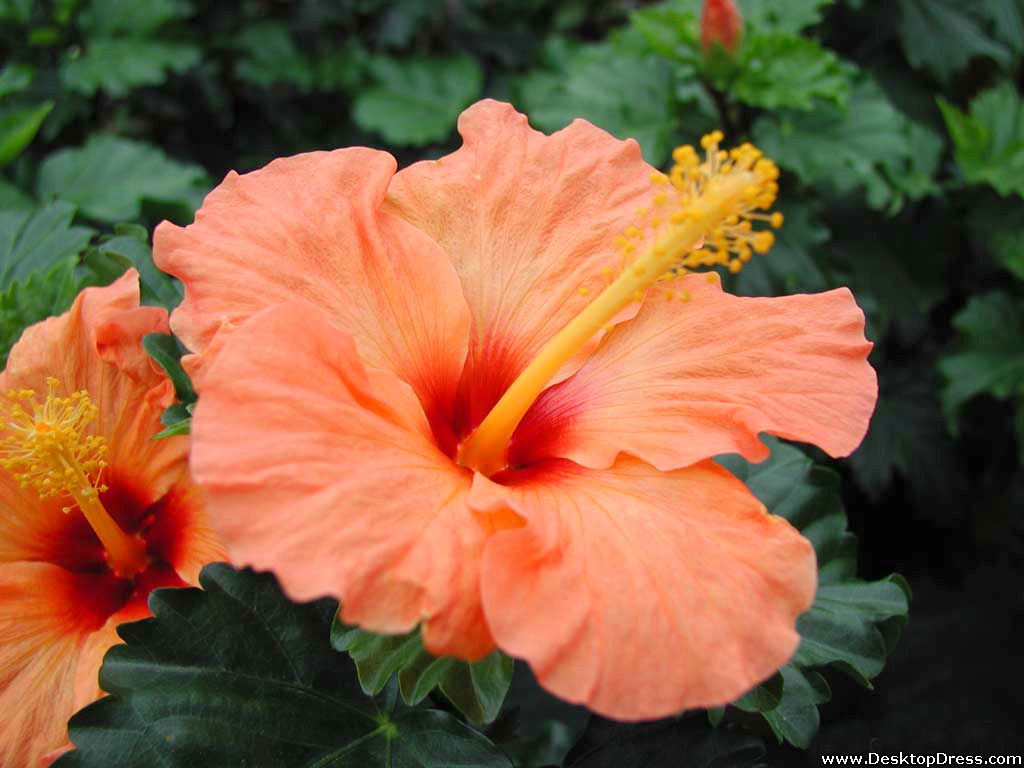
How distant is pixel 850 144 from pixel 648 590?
59.5 inches

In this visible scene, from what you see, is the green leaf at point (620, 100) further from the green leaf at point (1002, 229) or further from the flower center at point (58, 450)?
the flower center at point (58, 450)

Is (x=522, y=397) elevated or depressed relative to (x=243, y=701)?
elevated

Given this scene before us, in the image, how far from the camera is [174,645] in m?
0.99

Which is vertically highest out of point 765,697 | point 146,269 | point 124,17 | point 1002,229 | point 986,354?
point 146,269

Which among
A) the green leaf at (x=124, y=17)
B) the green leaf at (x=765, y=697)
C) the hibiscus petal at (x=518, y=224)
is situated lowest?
the green leaf at (x=765, y=697)

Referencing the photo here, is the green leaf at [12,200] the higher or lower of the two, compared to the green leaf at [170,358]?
lower

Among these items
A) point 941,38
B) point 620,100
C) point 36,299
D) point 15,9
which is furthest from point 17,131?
point 941,38

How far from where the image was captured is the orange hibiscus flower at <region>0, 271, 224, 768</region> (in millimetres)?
983

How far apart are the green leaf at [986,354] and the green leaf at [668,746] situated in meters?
1.29

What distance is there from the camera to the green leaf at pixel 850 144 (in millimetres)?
1962

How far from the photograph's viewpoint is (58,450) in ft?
3.28

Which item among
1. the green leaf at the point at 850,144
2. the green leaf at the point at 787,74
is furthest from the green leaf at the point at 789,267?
the green leaf at the point at 787,74

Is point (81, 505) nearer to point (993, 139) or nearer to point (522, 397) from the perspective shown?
point (522, 397)

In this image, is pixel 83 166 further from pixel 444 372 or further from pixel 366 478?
pixel 366 478
